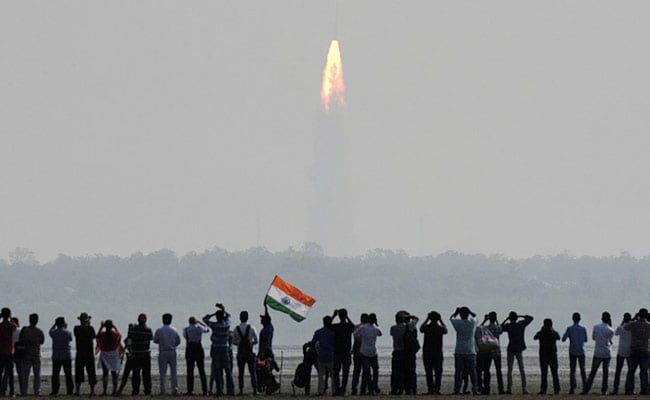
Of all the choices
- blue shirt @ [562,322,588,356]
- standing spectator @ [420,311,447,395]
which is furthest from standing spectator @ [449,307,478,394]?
blue shirt @ [562,322,588,356]

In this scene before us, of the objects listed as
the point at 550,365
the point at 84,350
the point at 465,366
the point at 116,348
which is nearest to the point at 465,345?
the point at 465,366

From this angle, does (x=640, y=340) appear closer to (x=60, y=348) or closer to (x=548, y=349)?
(x=548, y=349)

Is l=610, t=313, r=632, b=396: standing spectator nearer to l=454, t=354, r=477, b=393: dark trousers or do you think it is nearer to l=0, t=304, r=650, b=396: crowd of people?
l=0, t=304, r=650, b=396: crowd of people

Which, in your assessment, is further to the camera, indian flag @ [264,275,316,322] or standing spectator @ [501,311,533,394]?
indian flag @ [264,275,316,322]

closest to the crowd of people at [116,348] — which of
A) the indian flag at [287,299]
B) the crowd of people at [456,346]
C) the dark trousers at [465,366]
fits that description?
the crowd of people at [456,346]

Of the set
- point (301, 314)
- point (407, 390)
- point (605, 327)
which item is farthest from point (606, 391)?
point (301, 314)
